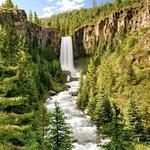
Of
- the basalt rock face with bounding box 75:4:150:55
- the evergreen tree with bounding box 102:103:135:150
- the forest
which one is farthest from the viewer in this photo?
the basalt rock face with bounding box 75:4:150:55

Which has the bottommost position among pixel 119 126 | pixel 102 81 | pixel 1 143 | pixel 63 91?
pixel 63 91

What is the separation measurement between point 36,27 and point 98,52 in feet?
97.4

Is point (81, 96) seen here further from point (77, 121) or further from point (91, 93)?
point (77, 121)

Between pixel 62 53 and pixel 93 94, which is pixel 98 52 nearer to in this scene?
pixel 62 53

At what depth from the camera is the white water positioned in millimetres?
52250

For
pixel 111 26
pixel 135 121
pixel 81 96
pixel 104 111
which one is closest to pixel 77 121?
pixel 104 111

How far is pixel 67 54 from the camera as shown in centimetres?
15688

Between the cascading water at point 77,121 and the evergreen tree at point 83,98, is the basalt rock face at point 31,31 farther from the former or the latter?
the evergreen tree at point 83,98

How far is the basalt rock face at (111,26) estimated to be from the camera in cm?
12198

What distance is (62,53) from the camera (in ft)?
518

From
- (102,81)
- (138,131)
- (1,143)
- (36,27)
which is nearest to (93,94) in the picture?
(102,81)

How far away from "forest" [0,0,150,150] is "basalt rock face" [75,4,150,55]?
351cm

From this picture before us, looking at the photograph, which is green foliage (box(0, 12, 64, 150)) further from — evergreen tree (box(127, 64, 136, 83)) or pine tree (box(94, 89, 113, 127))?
evergreen tree (box(127, 64, 136, 83))

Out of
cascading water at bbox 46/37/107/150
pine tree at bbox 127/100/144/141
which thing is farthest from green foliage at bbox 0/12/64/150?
pine tree at bbox 127/100/144/141
